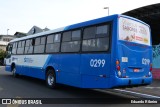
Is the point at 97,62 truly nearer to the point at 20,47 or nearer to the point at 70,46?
the point at 70,46

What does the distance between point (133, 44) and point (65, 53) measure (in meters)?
3.28

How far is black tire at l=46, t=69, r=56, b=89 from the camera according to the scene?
1247 cm

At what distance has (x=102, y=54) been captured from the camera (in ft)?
30.5

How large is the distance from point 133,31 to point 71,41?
2825 mm

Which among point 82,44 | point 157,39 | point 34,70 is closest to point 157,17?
point 157,39

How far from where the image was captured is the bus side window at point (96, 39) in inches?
368

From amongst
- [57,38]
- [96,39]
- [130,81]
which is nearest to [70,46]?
[57,38]

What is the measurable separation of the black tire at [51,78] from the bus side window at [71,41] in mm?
1474

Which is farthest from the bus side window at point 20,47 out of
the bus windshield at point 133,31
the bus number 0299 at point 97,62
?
the bus windshield at point 133,31

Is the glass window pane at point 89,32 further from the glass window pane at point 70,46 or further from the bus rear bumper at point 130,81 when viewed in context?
the bus rear bumper at point 130,81

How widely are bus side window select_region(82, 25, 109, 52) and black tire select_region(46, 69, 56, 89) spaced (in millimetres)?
2906

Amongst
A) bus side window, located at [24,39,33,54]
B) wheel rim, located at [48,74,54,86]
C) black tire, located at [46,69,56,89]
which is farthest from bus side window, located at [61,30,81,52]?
bus side window, located at [24,39,33,54]

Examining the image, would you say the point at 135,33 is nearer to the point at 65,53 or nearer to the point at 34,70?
the point at 65,53

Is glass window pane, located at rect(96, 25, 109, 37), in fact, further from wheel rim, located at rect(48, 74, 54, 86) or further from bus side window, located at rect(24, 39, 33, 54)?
bus side window, located at rect(24, 39, 33, 54)
